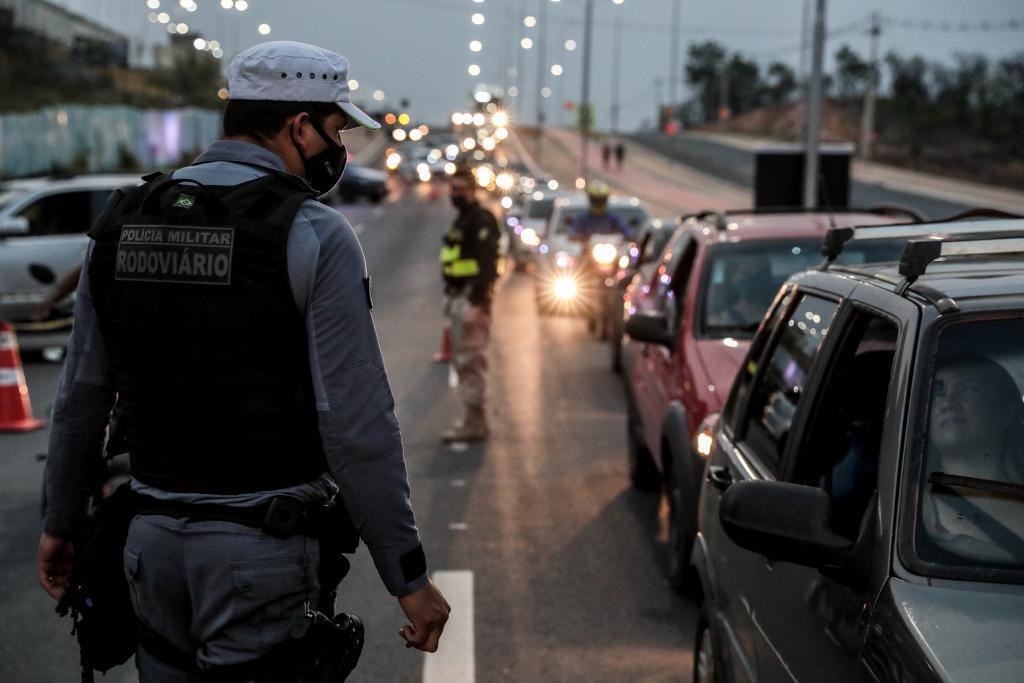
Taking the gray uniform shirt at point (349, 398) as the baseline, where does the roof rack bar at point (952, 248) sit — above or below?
above

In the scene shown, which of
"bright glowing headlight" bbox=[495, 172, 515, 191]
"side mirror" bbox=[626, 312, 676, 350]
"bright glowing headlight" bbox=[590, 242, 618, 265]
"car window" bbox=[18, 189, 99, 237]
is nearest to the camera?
"side mirror" bbox=[626, 312, 676, 350]

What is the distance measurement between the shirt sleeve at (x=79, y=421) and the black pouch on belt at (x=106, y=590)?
16 centimetres

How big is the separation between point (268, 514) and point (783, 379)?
227cm

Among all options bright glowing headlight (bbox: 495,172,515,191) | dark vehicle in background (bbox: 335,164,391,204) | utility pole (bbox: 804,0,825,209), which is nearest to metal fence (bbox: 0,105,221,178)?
dark vehicle in background (bbox: 335,164,391,204)

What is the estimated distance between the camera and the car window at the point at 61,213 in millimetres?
15703

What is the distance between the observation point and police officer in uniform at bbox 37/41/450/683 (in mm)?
2910

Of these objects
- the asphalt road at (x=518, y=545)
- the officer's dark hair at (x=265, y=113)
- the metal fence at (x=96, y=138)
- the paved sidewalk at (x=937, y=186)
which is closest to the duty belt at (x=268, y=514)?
the officer's dark hair at (x=265, y=113)

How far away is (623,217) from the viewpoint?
67.2 ft

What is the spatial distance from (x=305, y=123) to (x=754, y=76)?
161 metres

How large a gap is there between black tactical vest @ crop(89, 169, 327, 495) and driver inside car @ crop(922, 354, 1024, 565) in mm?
1290

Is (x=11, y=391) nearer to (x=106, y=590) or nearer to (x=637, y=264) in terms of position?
(x=637, y=264)

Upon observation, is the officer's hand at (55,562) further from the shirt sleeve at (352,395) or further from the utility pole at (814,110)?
the utility pole at (814,110)

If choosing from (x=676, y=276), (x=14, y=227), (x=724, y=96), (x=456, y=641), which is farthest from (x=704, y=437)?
(x=724, y=96)

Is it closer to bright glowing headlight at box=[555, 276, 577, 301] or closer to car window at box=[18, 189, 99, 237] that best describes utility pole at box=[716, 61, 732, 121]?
bright glowing headlight at box=[555, 276, 577, 301]
